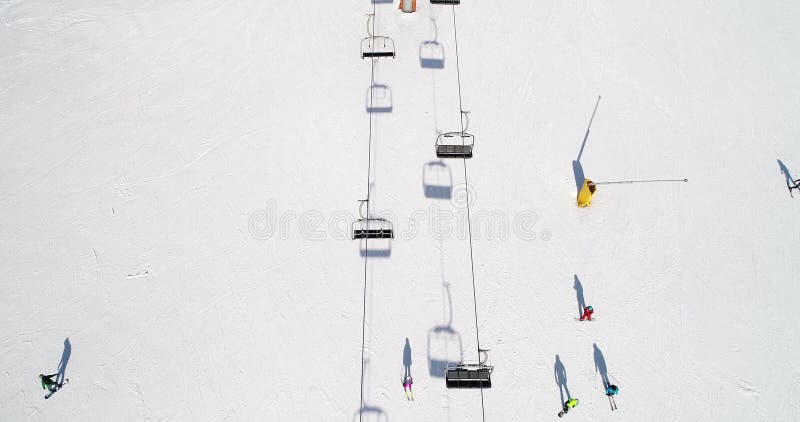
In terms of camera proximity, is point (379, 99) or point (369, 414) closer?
point (369, 414)

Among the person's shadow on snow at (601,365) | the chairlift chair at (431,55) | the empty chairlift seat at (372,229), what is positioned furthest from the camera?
the chairlift chair at (431,55)

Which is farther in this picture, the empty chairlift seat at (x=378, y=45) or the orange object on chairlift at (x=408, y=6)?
the orange object on chairlift at (x=408, y=6)

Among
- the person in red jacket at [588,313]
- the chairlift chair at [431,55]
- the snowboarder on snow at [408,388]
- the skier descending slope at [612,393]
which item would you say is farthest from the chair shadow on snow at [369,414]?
the chairlift chair at [431,55]

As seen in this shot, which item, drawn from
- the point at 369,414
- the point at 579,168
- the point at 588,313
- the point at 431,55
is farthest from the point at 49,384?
the point at 579,168

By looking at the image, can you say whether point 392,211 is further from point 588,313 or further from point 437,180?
point 588,313

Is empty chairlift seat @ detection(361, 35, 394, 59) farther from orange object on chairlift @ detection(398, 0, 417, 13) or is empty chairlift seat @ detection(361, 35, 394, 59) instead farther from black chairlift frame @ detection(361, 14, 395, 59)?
orange object on chairlift @ detection(398, 0, 417, 13)

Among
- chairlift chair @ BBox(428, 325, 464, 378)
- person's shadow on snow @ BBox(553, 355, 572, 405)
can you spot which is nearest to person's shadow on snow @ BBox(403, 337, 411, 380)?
chairlift chair @ BBox(428, 325, 464, 378)

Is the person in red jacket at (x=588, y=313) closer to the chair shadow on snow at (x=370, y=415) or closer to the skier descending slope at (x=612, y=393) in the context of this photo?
the skier descending slope at (x=612, y=393)
